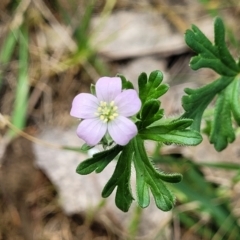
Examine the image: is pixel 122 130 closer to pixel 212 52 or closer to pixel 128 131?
pixel 128 131

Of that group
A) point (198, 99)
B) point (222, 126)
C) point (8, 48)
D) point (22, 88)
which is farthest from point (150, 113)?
point (8, 48)

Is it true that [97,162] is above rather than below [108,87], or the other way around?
below

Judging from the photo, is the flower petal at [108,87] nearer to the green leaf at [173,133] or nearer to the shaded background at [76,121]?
the green leaf at [173,133]

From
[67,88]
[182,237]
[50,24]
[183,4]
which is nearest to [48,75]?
[67,88]

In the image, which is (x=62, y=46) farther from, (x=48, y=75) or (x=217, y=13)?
(x=217, y=13)

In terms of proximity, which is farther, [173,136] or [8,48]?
[8,48]

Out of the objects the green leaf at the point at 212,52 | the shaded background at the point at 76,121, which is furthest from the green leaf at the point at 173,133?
the shaded background at the point at 76,121

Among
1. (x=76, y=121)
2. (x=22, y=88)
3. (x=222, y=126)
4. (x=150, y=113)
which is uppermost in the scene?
(x=150, y=113)

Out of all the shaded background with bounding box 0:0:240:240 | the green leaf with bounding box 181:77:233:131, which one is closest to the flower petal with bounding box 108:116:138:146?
the green leaf with bounding box 181:77:233:131
